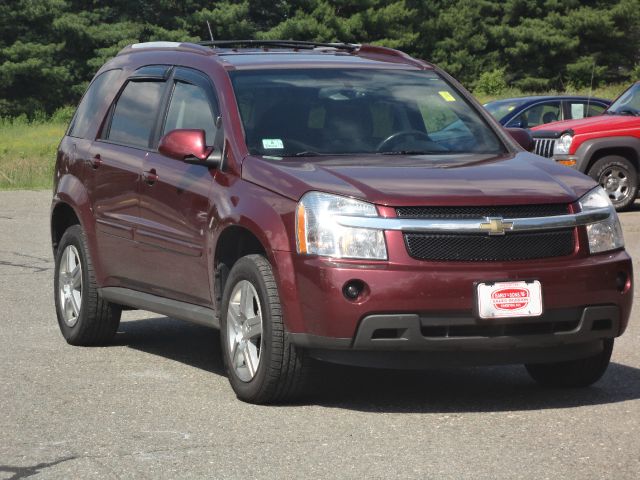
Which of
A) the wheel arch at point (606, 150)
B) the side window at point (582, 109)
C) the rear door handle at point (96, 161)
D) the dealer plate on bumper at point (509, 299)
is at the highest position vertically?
the rear door handle at point (96, 161)

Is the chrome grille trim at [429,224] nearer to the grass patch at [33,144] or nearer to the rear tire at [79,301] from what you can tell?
the rear tire at [79,301]

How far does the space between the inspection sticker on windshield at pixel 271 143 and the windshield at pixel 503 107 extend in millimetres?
16781

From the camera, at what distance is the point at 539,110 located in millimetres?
23906

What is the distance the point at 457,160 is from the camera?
23.7ft

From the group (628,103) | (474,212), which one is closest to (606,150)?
(628,103)

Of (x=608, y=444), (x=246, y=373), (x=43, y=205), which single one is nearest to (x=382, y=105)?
(x=246, y=373)

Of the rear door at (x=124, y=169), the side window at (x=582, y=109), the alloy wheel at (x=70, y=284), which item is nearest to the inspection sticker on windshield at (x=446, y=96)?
the rear door at (x=124, y=169)

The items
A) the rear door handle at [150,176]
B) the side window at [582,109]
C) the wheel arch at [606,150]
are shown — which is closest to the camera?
the rear door handle at [150,176]

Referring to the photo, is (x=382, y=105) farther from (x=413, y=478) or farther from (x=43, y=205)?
(x=43, y=205)

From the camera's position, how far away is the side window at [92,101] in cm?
918

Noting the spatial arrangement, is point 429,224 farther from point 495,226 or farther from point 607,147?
point 607,147

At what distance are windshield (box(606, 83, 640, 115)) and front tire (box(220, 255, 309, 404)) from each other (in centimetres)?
1311

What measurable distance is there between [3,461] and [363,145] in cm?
273

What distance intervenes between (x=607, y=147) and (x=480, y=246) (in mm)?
13025
